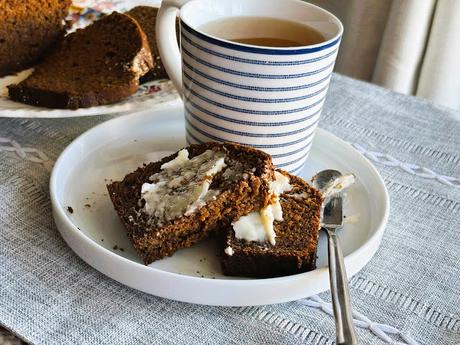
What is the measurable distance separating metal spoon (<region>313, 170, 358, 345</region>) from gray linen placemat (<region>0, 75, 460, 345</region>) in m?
→ 0.06

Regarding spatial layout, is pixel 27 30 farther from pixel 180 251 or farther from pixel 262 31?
pixel 180 251

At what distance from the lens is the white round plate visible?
2.48 feet

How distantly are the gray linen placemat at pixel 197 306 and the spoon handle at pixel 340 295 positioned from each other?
6 cm

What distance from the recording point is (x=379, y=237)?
0.87 metres

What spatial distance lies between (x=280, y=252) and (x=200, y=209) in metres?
0.12

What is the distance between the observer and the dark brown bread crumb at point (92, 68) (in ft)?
3.69

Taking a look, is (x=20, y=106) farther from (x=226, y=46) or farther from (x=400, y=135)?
(x=400, y=135)

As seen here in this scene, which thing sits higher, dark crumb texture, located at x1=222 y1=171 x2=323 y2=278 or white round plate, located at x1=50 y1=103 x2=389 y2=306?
dark crumb texture, located at x1=222 y1=171 x2=323 y2=278

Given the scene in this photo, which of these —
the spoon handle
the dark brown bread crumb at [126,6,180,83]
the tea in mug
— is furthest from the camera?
the dark brown bread crumb at [126,6,180,83]

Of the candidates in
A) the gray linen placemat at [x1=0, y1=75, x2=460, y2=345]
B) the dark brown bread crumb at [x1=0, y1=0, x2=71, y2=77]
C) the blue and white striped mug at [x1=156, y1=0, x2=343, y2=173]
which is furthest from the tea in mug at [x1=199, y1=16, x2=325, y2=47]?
the dark brown bread crumb at [x1=0, y1=0, x2=71, y2=77]

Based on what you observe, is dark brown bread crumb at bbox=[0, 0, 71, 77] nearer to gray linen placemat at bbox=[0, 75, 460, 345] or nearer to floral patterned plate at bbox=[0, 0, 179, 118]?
floral patterned plate at bbox=[0, 0, 179, 118]

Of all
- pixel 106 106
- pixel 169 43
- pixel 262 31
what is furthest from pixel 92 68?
pixel 262 31

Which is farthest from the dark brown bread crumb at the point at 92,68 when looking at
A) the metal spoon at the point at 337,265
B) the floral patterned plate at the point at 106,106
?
the metal spoon at the point at 337,265

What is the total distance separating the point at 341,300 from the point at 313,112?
0.35 meters
